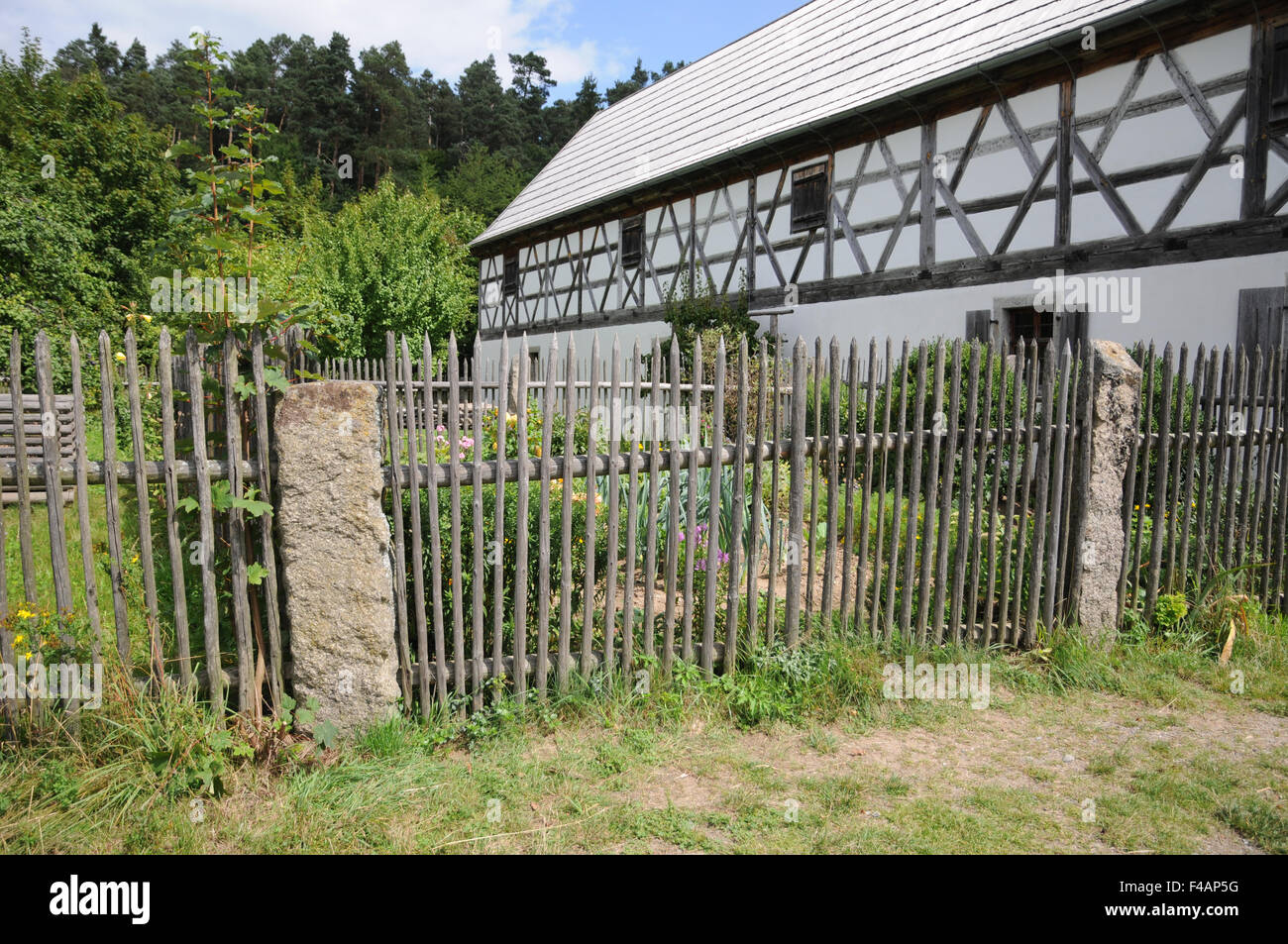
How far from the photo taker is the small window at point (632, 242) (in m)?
16.1

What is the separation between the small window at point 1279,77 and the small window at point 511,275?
661 inches

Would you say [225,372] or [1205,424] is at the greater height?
[225,372]

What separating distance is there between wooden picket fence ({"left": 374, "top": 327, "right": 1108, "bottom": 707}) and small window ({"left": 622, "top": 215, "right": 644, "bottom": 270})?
11.8 m

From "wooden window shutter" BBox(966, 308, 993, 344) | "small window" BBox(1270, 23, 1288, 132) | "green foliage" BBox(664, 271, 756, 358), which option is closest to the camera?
"small window" BBox(1270, 23, 1288, 132)

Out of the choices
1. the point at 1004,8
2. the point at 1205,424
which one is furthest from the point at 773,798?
the point at 1004,8

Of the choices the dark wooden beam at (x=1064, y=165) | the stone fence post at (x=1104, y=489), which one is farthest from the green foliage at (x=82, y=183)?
the stone fence post at (x=1104, y=489)

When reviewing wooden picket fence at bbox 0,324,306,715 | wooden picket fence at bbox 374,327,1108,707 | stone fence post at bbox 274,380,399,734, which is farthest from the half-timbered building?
wooden picket fence at bbox 0,324,306,715

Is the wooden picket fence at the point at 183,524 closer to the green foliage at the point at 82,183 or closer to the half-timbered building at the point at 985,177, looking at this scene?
the half-timbered building at the point at 985,177

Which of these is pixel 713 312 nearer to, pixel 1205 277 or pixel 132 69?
pixel 1205 277

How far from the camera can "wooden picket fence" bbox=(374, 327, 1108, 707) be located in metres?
3.26

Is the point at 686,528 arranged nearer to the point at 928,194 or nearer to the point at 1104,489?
the point at 1104,489

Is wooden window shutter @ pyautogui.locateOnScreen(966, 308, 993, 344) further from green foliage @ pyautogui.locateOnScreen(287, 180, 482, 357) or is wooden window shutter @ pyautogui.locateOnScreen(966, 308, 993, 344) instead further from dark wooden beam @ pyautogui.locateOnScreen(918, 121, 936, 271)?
green foliage @ pyautogui.locateOnScreen(287, 180, 482, 357)
